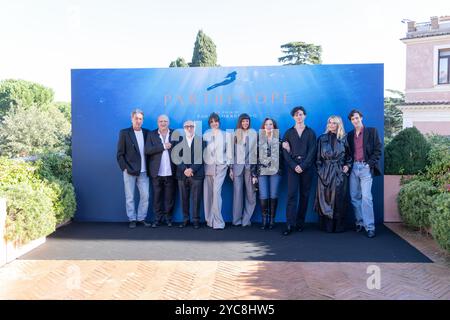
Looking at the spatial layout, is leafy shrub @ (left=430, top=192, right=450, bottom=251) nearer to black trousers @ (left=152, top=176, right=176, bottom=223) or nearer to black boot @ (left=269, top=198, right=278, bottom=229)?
black boot @ (left=269, top=198, right=278, bottom=229)

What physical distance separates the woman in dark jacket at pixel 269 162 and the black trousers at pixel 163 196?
4.74 feet

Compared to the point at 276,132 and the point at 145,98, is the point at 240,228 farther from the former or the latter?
the point at 145,98

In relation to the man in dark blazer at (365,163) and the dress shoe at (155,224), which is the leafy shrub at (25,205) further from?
the man in dark blazer at (365,163)

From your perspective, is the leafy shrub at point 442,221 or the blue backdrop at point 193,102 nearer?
the leafy shrub at point 442,221

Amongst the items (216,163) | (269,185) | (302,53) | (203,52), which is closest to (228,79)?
(216,163)

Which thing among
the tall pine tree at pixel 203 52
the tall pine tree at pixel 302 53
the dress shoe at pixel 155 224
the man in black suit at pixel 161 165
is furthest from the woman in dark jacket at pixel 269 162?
the tall pine tree at pixel 302 53

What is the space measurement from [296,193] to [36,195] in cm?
365

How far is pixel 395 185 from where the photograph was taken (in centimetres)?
672

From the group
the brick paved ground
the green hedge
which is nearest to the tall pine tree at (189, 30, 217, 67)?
the green hedge

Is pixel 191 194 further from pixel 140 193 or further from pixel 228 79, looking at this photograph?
pixel 228 79

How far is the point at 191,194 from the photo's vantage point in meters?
6.47

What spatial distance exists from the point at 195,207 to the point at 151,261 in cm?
183

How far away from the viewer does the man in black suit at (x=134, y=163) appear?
21.0 feet
